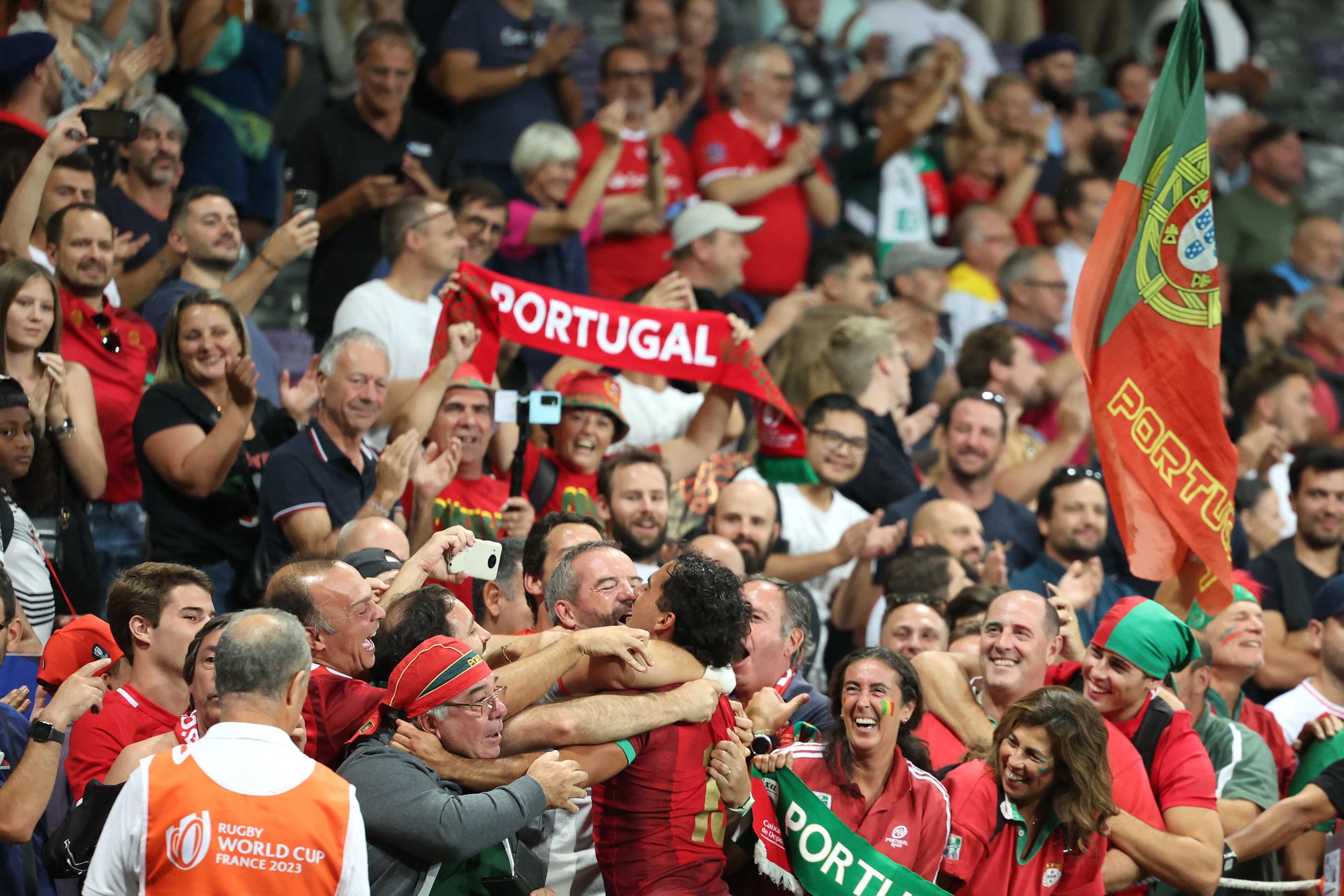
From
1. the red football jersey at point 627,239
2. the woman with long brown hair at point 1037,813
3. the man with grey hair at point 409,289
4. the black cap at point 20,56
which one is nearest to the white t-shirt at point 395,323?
the man with grey hair at point 409,289

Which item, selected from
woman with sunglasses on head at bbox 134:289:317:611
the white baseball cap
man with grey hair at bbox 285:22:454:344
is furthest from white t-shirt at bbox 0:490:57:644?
the white baseball cap

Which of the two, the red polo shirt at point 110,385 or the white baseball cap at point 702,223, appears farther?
the white baseball cap at point 702,223

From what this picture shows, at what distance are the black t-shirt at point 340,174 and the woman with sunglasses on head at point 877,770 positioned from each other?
4418 millimetres

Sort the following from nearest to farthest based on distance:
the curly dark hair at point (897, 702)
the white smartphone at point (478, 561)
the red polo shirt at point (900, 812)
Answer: the red polo shirt at point (900, 812) < the curly dark hair at point (897, 702) < the white smartphone at point (478, 561)

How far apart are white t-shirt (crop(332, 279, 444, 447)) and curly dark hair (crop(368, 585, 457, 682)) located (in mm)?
2920

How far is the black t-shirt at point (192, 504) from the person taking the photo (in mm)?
6676

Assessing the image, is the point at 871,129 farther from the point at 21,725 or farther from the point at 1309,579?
the point at 21,725

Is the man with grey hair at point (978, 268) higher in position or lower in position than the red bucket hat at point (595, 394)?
lower

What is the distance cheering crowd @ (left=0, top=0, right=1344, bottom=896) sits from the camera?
4.71 metres

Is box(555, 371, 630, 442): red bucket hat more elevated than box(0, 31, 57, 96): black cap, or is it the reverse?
box(0, 31, 57, 96): black cap

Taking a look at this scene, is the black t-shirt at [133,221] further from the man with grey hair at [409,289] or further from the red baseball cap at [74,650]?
the red baseball cap at [74,650]

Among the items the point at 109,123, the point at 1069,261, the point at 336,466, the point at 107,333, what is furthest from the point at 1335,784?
the point at 1069,261

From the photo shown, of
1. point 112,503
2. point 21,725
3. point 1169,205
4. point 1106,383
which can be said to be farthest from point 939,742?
point 112,503

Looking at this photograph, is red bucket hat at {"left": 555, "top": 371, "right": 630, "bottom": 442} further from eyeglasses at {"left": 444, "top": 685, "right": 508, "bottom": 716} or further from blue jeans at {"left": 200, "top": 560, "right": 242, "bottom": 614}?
eyeglasses at {"left": 444, "top": 685, "right": 508, "bottom": 716}
